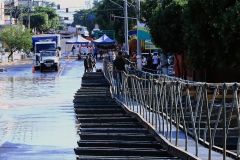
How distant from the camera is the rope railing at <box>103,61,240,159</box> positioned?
30.2 feet

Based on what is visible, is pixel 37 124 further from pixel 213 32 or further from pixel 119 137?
A: pixel 213 32

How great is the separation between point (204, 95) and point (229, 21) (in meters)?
10.5

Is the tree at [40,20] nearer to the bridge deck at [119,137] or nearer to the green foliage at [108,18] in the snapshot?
the green foliage at [108,18]

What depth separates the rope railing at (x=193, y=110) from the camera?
9.20 m

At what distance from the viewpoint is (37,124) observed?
63.3 ft

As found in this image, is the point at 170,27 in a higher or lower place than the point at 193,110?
higher

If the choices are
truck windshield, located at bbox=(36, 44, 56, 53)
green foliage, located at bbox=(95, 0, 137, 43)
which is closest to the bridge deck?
truck windshield, located at bbox=(36, 44, 56, 53)

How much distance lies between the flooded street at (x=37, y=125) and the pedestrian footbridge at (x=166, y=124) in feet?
1.94

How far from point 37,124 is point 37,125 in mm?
252

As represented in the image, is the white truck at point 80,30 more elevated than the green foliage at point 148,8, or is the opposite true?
the green foliage at point 148,8

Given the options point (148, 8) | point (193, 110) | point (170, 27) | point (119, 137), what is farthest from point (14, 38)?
point (193, 110)

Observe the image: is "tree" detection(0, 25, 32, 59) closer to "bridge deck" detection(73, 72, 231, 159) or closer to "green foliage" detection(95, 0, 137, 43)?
"green foliage" detection(95, 0, 137, 43)

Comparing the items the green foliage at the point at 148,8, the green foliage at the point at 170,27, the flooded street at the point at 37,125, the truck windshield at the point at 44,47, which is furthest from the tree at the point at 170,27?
the truck windshield at the point at 44,47

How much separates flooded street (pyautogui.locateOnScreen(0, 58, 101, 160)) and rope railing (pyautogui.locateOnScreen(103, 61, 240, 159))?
76.3 inches
